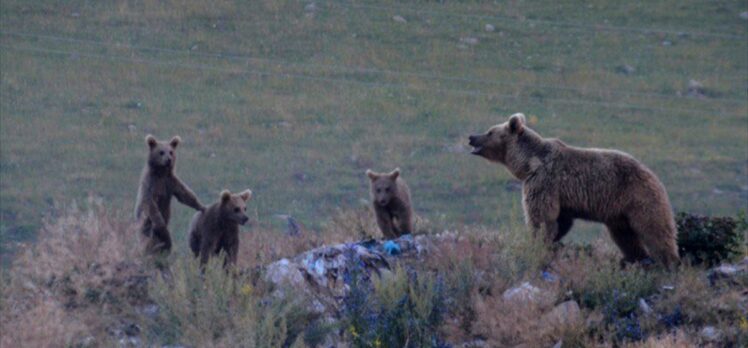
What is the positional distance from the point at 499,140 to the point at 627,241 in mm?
1790

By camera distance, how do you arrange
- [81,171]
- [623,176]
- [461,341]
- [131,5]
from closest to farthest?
1. [461,341]
2. [623,176]
3. [81,171]
4. [131,5]

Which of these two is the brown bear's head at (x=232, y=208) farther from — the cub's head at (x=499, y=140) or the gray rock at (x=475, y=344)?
the gray rock at (x=475, y=344)

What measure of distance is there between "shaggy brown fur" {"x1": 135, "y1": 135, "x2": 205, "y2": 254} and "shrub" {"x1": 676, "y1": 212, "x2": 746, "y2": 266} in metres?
5.14

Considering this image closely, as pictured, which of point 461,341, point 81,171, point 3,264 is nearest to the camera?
point 461,341

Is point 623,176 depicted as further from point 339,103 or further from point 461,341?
point 339,103

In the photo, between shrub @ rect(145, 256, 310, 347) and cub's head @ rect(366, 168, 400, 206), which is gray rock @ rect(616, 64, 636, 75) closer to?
cub's head @ rect(366, 168, 400, 206)

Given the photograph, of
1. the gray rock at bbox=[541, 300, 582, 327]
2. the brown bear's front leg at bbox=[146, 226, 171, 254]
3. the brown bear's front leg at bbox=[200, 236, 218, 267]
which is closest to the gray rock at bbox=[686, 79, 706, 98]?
the brown bear's front leg at bbox=[146, 226, 171, 254]

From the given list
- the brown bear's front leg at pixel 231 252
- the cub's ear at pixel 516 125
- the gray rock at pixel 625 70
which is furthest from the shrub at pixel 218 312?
the gray rock at pixel 625 70

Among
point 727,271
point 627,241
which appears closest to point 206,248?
point 627,241

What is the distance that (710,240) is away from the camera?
13.4m

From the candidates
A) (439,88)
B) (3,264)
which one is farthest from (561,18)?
(3,264)

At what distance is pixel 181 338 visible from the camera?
12.3 meters

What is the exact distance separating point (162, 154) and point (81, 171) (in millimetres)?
13825

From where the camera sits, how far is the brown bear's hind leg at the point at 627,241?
13.2 meters
